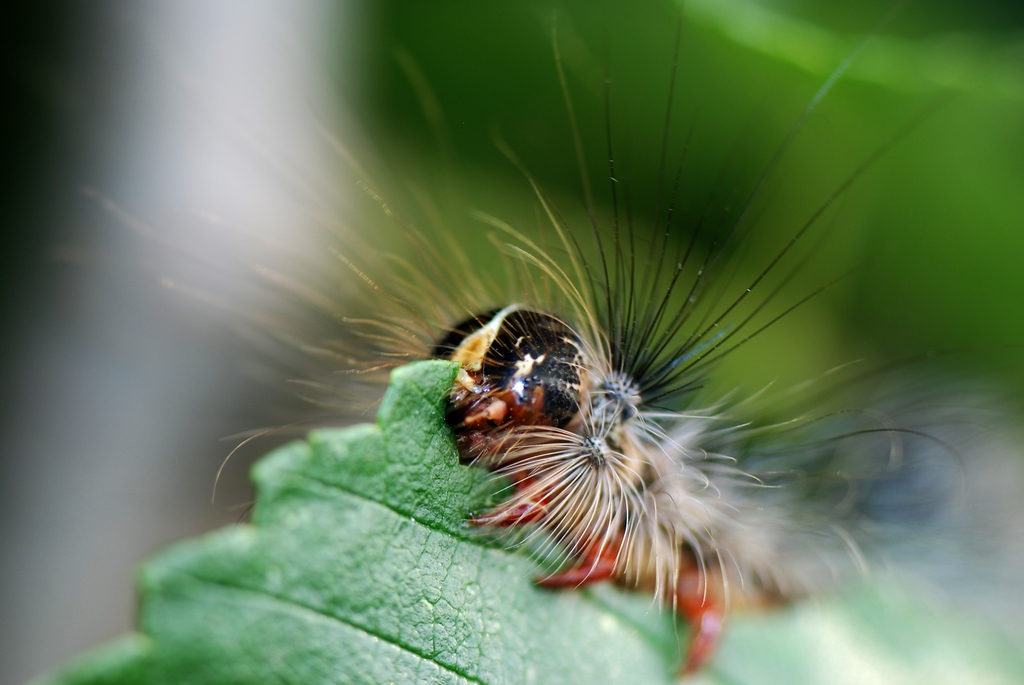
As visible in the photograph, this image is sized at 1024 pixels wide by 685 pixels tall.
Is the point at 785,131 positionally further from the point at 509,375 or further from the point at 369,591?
the point at 369,591

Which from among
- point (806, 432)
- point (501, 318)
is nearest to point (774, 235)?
point (806, 432)

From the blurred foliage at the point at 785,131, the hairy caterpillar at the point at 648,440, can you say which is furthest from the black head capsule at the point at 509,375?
the blurred foliage at the point at 785,131

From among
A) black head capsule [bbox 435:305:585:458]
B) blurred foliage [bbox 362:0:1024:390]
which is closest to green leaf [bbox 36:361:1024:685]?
black head capsule [bbox 435:305:585:458]

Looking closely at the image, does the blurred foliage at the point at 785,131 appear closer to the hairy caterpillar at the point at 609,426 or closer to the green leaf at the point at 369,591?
the hairy caterpillar at the point at 609,426

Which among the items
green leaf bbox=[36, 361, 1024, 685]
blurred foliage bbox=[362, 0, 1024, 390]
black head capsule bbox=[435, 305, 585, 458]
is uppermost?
blurred foliage bbox=[362, 0, 1024, 390]

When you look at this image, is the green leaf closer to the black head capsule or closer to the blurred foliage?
the black head capsule

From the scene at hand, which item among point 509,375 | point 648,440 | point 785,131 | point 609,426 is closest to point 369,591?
point 509,375
